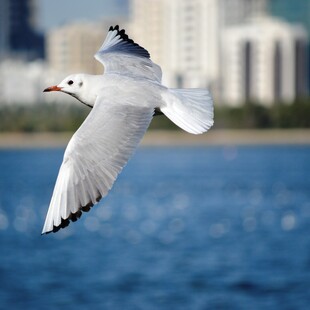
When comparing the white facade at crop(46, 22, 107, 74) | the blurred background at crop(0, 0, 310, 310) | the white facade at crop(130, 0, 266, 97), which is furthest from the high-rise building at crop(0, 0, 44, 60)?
the white facade at crop(130, 0, 266, 97)

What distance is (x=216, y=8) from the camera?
136500 mm

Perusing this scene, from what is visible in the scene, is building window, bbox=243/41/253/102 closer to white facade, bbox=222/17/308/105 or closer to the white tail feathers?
white facade, bbox=222/17/308/105

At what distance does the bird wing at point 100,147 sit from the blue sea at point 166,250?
732 inches

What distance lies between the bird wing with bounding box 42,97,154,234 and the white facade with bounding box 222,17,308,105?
107657mm

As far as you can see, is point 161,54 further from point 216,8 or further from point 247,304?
point 247,304

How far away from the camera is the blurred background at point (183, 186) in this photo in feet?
89.2

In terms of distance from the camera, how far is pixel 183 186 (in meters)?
67.8

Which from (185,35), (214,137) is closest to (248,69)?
(214,137)

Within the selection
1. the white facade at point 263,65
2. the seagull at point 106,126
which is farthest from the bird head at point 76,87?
the white facade at point 263,65

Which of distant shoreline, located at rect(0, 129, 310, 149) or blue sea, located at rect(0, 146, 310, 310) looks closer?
blue sea, located at rect(0, 146, 310, 310)

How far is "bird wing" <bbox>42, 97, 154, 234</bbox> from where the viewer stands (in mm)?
5207

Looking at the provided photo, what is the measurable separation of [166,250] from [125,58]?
28.0 meters

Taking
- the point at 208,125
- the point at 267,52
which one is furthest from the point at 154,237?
the point at 267,52

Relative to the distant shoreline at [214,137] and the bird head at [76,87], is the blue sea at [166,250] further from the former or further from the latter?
the distant shoreline at [214,137]
